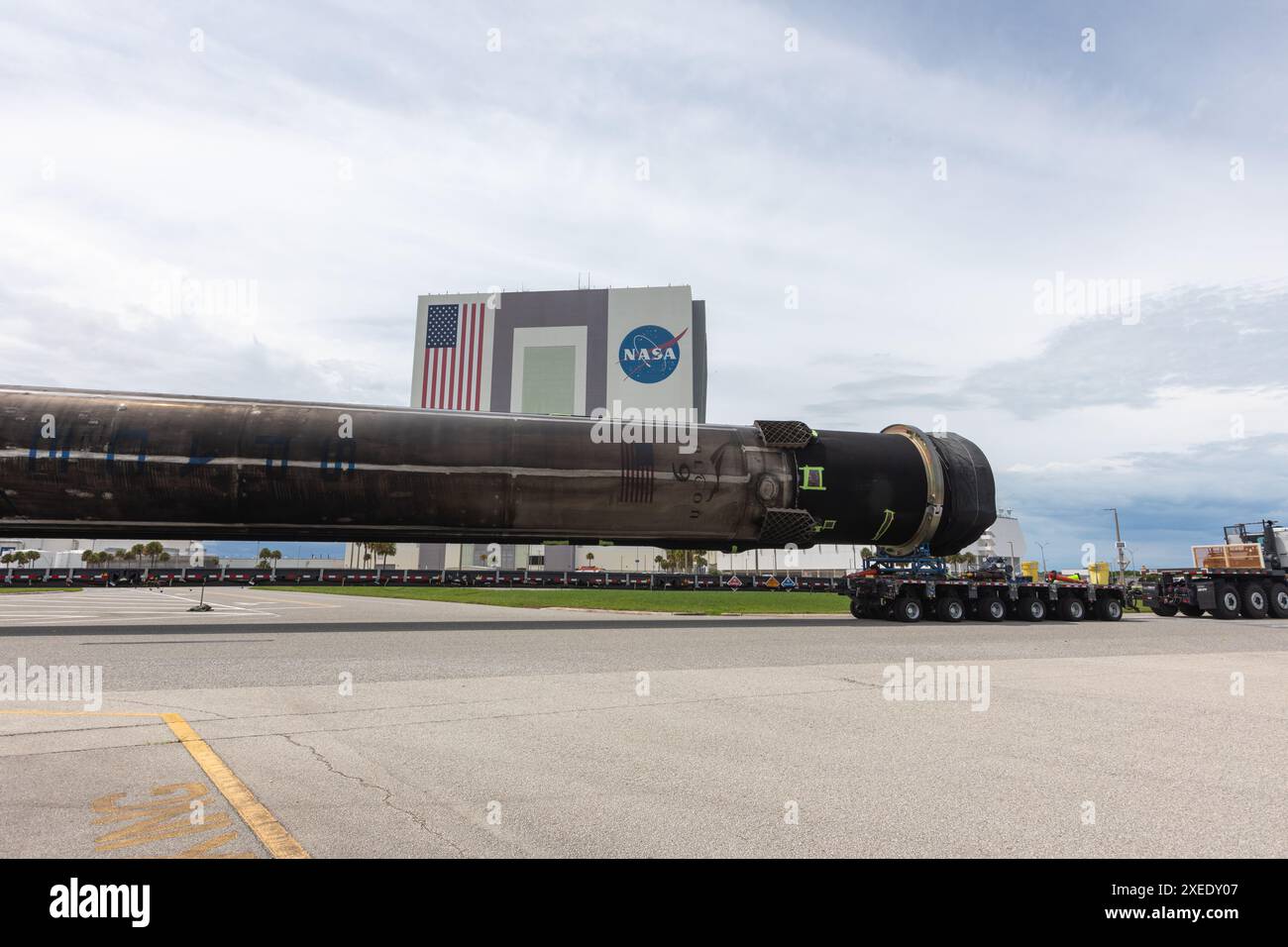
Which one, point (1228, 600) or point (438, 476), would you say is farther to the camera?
point (1228, 600)

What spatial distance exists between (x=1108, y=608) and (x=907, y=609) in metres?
7.89

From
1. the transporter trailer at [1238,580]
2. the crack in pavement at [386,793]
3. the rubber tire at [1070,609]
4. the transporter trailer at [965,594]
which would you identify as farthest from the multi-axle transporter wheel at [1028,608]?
the crack in pavement at [386,793]

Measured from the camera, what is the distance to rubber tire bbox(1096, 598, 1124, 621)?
22609mm

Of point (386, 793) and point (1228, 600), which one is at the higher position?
point (1228, 600)

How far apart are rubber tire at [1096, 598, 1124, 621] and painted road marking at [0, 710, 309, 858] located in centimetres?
2503

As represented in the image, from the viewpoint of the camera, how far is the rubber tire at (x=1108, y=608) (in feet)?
74.2

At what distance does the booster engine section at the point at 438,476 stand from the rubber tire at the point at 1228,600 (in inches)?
493

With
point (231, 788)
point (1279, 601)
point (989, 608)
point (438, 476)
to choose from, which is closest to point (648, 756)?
point (231, 788)

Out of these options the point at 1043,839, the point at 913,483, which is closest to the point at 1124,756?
the point at 1043,839

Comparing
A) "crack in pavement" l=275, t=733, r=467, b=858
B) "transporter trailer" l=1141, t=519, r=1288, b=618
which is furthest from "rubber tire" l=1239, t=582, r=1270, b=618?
"crack in pavement" l=275, t=733, r=467, b=858

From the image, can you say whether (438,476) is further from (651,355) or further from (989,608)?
(651,355)

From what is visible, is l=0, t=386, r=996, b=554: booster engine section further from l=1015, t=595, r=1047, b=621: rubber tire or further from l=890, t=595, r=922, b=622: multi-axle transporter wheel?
l=1015, t=595, r=1047, b=621: rubber tire

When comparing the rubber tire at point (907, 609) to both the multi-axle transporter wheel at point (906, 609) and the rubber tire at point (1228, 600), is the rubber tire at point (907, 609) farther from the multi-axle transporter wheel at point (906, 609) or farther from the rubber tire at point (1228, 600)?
the rubber tire at point (1228, 600)

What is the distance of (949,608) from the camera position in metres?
20.3
